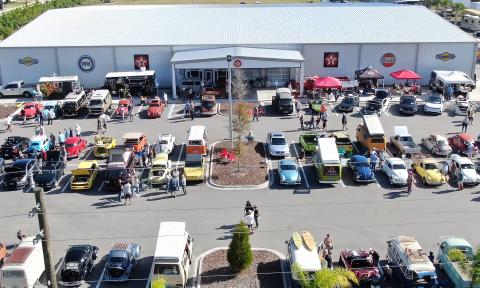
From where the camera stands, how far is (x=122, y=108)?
44.1m

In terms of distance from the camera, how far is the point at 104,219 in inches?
1145

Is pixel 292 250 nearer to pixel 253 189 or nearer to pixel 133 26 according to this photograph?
pixel 253 189

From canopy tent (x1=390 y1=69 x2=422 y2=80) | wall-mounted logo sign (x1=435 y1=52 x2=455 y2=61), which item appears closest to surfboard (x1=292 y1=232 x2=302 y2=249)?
canopy tent (x1=390 y1=69 x2=422 y2=80)

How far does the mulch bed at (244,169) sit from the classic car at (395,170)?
279 inches

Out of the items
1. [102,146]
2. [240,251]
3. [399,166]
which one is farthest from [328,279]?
[102,146]

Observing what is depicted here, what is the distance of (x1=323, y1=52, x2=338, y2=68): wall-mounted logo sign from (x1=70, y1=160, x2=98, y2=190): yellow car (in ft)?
85.2

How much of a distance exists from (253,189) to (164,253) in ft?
34.0

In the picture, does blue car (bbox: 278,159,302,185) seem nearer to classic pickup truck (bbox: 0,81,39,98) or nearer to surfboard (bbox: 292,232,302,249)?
surfboard (bbox: 292,232,302,249)

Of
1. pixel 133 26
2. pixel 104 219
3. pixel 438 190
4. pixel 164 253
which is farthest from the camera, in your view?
pixel 133 26

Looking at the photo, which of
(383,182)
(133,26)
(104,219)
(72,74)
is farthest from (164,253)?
(133,26)

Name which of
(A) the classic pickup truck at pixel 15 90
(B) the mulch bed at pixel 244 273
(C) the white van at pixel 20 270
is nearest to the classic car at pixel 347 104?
(B) the mulch bed at pixel 244 273

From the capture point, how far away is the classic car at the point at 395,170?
32.1m

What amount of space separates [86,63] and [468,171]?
3402 centimetres

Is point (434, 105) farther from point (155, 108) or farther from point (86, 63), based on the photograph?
point (86, 63)
